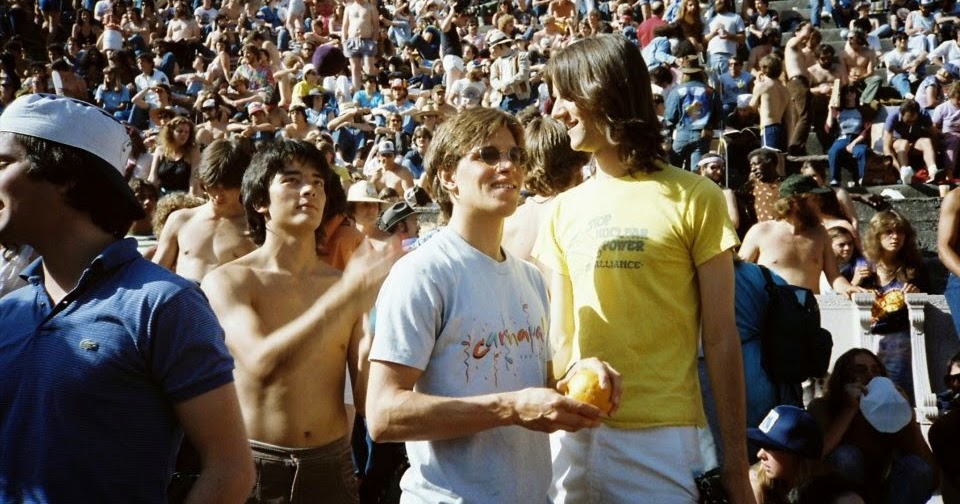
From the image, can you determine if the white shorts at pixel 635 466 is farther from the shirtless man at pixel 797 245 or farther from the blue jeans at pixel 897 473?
the shirtless man at pixel 797 245

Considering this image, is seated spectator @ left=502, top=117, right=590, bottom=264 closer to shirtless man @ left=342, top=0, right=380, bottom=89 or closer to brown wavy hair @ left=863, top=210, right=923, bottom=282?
brown wavy hair @ left=863, top=210, right=923, bottom=282

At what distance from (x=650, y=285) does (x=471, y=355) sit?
517 millimetres

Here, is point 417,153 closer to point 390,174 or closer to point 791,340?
point 390,174

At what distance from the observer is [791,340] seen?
495 centimetres

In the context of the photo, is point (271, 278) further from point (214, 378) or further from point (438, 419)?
point (214, 378)

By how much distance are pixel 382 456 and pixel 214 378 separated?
11.6 feet

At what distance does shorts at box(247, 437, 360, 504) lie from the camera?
3.91 metres

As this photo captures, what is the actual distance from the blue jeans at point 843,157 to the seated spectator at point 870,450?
8.11 meters

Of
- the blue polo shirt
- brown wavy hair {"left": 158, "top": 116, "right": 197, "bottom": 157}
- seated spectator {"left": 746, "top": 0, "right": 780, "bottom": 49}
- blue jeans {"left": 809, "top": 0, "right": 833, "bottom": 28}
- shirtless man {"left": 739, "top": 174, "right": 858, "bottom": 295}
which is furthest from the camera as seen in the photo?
blue jeans {"left": 809, "top": 0, "right": 833, "bottom": 28}

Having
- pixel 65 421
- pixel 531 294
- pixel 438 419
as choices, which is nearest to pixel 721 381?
pixel 531 294

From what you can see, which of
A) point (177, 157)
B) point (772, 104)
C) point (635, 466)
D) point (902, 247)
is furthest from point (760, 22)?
point (635, 466)

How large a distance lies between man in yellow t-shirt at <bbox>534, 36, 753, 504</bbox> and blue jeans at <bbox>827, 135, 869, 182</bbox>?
11.2m

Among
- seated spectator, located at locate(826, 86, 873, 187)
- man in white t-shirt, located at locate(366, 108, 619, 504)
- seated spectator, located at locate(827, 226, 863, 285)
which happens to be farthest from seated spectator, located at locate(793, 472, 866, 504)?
seated spectator, located at locate(826, 86, 873, 187)

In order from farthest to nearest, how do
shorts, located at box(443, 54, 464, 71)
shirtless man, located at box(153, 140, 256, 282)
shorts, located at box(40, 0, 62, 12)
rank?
shorts, located at box(40, 0, 62, 12) < shorts, located at box(443, 54, 464, 71) < shirtless man, located at box(153, 140, 256, 282)
